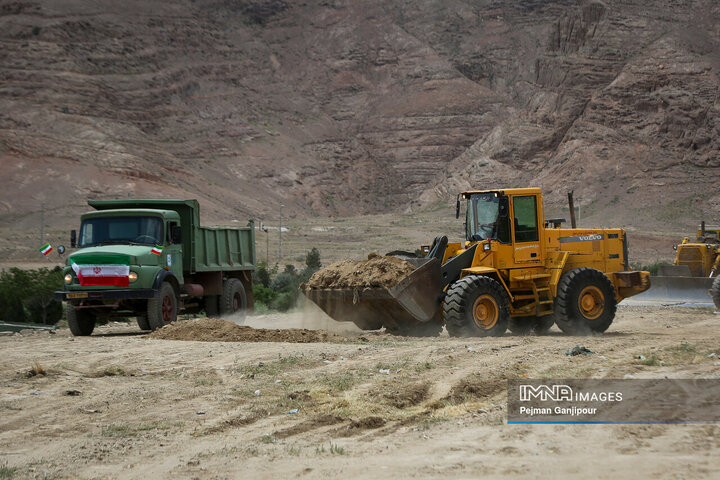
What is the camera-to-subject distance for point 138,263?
18000 mm

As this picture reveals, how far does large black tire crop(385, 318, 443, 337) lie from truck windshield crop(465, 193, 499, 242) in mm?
1824

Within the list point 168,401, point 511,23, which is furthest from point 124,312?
point 511,23

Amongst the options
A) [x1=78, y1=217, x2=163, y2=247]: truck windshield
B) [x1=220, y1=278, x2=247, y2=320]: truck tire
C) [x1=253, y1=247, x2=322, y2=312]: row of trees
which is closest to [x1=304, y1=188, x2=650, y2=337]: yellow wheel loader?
[x1=78, y1=217, x2=163, y2=247]: truck windshield

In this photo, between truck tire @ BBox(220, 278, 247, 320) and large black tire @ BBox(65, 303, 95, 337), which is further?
truck tire @ BBox(220, 278, 247, 320)

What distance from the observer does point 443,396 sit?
401 inches

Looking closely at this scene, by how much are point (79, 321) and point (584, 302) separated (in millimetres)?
10556

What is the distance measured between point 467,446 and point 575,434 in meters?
1.12

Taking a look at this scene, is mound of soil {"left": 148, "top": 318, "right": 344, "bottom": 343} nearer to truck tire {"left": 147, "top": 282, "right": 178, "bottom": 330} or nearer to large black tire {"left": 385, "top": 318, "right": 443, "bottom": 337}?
truck tire {"left": 147, "top": 282, "right": 178, "bottom": 330}

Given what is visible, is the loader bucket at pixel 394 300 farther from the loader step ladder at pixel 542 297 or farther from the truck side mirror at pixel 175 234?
the truck side mirror at pixel 175 234

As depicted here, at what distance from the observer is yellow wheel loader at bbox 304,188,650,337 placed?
16.1 m

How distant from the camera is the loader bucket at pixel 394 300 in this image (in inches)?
629

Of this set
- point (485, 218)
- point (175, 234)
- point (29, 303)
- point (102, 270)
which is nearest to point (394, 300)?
point (485, 218)

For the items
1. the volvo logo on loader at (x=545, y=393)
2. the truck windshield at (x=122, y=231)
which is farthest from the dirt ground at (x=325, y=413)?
the truck windshield at (x=122, y=231)

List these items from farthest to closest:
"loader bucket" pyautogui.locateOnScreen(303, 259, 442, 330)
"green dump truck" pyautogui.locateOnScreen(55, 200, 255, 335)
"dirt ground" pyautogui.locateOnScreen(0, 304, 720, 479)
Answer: "green dump truck" pyautogui.locateOnScreen(55, 200, 255, 335)
"loader bucket" pyautogui.locateOnScreen(303, 259, 442, 330)
"dirt ground" pyautogui.locateOnScreen(0, 304, 720, 479)
